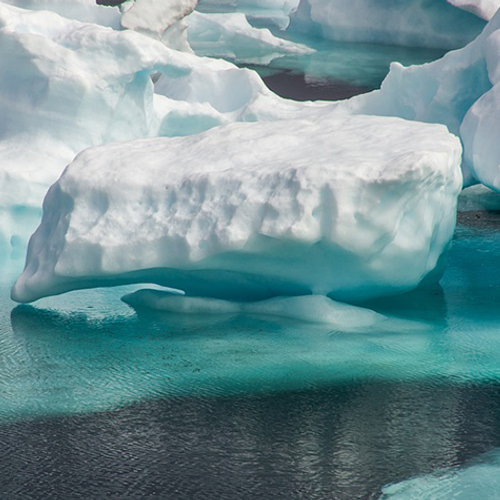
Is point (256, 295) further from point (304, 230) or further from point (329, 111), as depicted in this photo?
point (329, 111)

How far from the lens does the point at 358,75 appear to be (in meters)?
11.6

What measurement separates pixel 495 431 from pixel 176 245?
1.53 metres

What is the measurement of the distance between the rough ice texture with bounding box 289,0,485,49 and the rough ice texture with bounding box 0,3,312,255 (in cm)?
777

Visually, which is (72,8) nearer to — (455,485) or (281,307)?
(281,307)

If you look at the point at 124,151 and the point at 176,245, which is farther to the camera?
the point at 124,151

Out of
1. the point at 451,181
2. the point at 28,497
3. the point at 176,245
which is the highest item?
the point at 451,181

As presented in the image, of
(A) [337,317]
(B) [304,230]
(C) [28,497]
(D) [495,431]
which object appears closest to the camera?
(C) [28,497]

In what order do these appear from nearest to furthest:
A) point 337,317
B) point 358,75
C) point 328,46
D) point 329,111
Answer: point 337,317
point 329,111
point 358,75
point 328,46

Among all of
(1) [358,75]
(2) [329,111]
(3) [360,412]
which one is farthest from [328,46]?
(3) [360,412]

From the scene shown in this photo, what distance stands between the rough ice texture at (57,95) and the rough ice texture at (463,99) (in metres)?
1.59

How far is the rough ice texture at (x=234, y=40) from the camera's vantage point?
13.4 m

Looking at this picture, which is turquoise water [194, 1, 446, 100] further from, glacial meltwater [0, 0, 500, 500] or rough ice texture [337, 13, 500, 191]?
glacial meltwater [0, 0, 500, 500]

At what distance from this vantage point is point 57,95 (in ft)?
19.1

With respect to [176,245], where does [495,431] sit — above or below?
below
